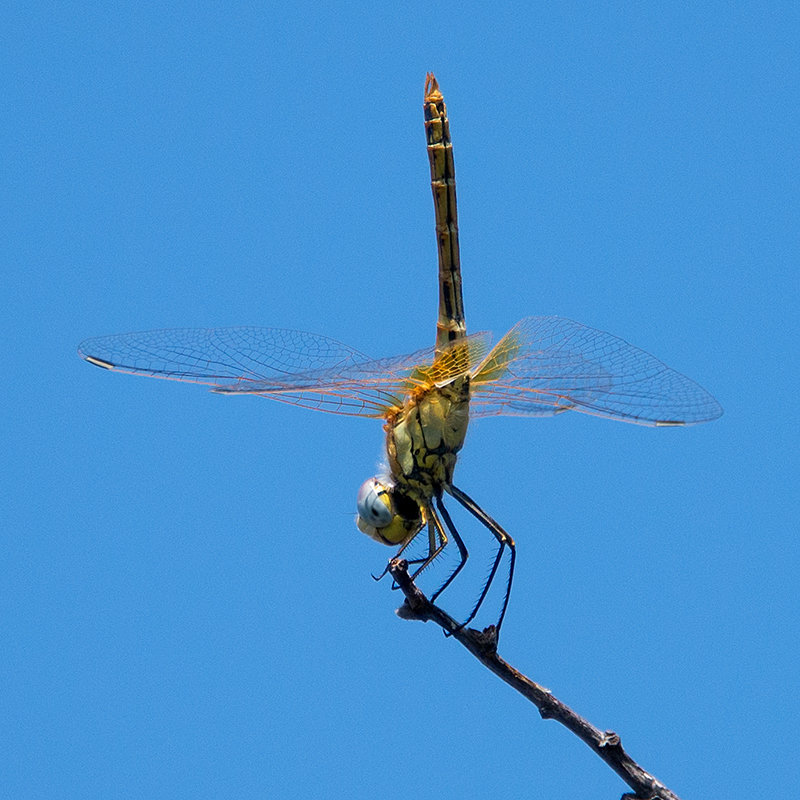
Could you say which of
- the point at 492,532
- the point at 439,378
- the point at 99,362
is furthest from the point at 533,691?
the point at 99,362

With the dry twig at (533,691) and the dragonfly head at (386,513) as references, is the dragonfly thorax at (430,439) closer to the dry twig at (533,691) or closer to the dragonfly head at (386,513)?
the dragonfly head at (386,513)

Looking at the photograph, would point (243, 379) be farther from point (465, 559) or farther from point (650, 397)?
point (650, 397)

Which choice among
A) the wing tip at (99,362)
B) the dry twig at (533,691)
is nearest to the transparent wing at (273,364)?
the wing tip at (99,362)

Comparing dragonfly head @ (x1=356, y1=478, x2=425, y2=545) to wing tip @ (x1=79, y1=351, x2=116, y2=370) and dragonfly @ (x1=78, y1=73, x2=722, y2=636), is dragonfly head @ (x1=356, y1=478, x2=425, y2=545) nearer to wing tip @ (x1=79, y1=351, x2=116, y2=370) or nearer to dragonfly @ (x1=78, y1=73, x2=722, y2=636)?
dragonfly @ (x1=78, y1=73, x2=722, y2=636)

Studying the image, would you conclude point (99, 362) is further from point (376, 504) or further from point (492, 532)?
point (492, 532)

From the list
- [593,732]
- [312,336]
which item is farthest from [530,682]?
[312,336]
